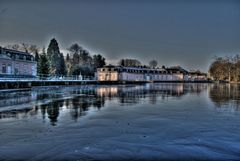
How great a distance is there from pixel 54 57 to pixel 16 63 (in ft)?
72.5

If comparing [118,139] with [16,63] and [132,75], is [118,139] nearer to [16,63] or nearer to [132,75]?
[16,63]

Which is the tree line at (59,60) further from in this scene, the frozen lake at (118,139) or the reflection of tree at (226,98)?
the frozen lake at (118,139)

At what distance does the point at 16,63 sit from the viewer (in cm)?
6581

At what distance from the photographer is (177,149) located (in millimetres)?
6883

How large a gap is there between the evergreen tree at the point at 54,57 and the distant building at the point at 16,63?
11.3m

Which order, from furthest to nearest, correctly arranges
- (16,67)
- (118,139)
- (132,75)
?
(132,75), (16,67), (118,139)

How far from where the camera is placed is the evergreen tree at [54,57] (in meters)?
86.4

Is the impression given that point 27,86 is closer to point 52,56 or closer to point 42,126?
point 42,126

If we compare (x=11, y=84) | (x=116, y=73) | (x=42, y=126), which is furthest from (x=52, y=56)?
(x=42, y=126)

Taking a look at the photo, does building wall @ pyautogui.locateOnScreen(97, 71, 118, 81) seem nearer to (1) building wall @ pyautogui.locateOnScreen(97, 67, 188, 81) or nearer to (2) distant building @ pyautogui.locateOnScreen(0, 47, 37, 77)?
(1) building wall @ pyautogui.locateOnScreen(97, 67, 188, 81)

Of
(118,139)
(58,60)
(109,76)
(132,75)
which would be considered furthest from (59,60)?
(118,139)

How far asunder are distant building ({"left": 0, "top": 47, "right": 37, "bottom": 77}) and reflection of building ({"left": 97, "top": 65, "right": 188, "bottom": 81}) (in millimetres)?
49882

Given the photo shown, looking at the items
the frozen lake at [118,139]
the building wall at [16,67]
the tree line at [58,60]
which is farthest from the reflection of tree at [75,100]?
the tree line at [58,60]

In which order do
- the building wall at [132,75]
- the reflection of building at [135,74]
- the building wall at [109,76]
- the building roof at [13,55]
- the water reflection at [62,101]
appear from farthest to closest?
the reflection of building at [135,74] < the building wall at [132,75] < the building wall at [109,76] < the building roof at [13,55] < the water reflection at [62,101]
